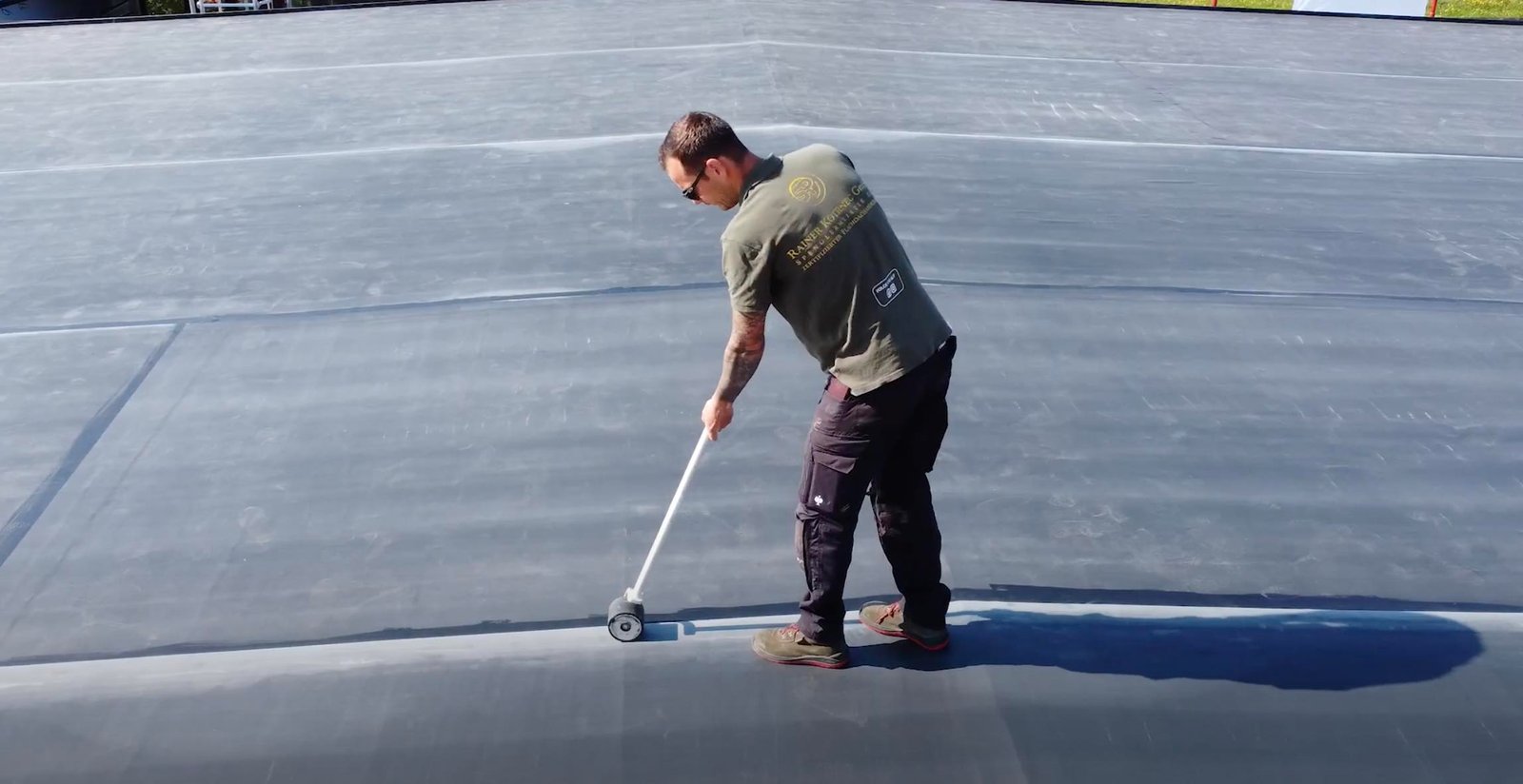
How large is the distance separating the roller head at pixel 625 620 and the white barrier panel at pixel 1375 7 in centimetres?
1377

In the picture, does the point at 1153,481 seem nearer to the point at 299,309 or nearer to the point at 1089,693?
the point at 1089,693

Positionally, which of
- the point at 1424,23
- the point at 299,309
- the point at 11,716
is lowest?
the point at 11,716

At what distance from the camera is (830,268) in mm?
2725

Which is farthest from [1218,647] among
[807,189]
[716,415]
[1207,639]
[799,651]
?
[807,189]

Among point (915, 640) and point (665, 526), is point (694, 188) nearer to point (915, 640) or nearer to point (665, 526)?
point (665, 526)

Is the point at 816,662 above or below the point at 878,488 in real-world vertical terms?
below

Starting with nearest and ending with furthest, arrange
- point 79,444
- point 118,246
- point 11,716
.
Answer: point 11,716
point 79,444
point 118,246

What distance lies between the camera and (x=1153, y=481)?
377 cm

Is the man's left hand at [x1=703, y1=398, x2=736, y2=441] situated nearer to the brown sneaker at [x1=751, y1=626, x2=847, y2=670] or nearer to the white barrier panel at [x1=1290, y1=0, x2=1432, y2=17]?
the brown sneaker at [x1=751, y1=626, x2=847, y2=670]

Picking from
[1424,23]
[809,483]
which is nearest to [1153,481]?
[809,483]

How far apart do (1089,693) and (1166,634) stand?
0.33m

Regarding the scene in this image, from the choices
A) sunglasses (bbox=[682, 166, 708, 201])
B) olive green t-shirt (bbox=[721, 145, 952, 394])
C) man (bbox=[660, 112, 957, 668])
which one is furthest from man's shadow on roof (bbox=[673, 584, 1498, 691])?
sunglasses (bbox=[682, 166, 708, 201])

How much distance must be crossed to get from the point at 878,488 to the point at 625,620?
73 centimetres

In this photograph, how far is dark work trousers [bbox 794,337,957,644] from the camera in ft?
9.32
